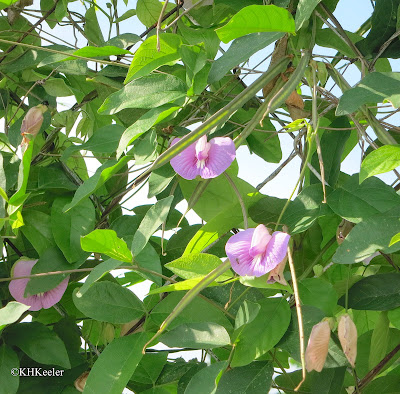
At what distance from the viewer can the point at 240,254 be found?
631mm

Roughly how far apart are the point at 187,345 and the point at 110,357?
108 mm

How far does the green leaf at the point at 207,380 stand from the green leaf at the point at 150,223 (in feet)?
0.46

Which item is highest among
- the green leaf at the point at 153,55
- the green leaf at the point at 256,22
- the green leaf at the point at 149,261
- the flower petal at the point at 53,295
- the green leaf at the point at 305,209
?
the green leaf at the point at 256,22

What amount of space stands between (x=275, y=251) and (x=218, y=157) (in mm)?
122

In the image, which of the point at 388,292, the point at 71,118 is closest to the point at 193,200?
the point at 388,292

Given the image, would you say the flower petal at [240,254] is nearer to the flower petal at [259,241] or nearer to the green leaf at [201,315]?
the flower petal at [259,241]

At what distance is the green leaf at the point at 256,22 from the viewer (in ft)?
2.03

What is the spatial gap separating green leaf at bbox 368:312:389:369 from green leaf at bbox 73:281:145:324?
0.98 ft

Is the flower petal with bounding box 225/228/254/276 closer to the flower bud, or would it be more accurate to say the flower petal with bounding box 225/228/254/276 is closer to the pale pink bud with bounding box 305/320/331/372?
the pale pink bud with bounding box 305/320/331/372

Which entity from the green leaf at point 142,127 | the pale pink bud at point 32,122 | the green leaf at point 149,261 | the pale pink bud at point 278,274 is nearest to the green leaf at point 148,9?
the pale pink bud at point 32,122

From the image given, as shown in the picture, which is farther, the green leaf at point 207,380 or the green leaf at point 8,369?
the green leaf at point 8,369

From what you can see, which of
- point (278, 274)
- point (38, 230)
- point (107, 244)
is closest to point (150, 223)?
point (107, 244)

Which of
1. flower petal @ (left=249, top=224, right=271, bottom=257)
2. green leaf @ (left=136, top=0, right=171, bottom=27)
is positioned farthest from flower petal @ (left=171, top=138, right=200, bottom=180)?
green leaf @ (left=136, top=0, right=171, bottom=27)

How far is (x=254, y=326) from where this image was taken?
71 centimetres
